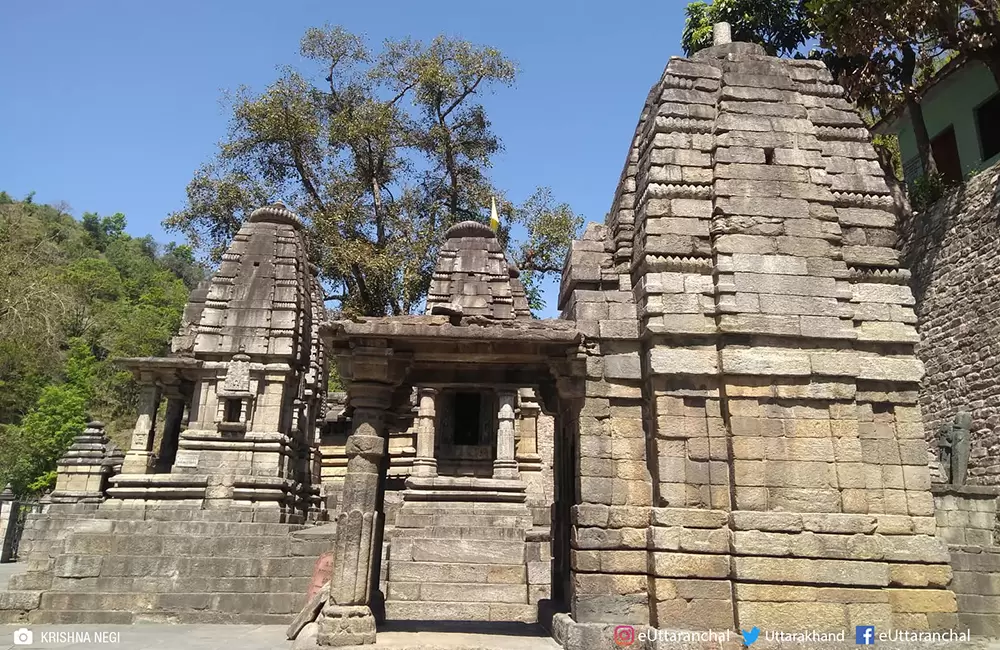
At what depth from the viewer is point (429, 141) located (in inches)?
1088

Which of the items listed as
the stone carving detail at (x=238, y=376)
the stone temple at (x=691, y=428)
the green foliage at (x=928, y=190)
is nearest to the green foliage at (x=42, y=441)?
the stone carving detail at (x=238, y=376)

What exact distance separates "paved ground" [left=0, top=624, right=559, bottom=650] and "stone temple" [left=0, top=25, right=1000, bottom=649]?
12.5 inches

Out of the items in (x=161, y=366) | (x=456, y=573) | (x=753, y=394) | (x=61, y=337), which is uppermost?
(x=61, y=337)

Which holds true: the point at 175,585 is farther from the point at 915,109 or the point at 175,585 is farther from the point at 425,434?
the point at 915,109

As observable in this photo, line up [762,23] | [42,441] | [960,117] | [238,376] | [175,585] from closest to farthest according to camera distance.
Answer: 1. [175,585]
2. [238,376]
3. [960,117]
4. [762,23]
5. [42,441]

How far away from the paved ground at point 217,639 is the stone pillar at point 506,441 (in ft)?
21.5

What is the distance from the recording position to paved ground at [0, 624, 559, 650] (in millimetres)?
6914

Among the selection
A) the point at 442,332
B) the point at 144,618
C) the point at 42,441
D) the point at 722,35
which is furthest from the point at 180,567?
the point at 42,441

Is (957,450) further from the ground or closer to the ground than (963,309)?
closer to the ground

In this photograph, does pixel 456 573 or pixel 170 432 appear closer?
pixel 456 573

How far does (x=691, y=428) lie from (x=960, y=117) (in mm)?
19782

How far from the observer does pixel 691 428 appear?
6812 mm

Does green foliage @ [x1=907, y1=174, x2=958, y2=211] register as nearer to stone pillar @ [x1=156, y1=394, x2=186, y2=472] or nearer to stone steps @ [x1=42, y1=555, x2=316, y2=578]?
stone steps @ [x1=42, y1=555, x2=316, y2=578]

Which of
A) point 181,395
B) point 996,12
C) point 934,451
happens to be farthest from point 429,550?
point 996,12
